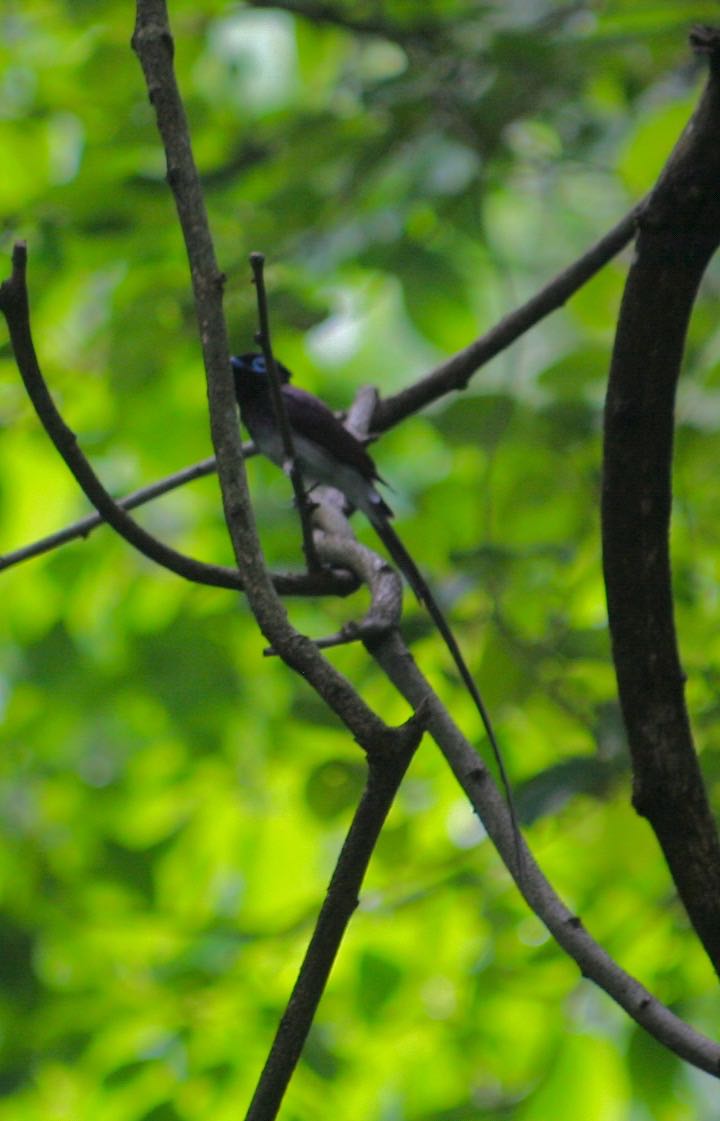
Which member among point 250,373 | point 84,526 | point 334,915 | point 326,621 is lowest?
point 334,915

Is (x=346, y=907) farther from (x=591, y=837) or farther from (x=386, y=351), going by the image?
(x=386, y=351)

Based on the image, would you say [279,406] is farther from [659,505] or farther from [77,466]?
[659,505]

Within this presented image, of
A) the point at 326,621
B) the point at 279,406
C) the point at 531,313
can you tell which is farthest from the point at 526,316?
the point at 326,621

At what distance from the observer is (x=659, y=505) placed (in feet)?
5.32

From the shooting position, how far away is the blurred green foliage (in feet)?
8.84

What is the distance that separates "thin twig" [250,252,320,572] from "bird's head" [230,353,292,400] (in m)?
1.75

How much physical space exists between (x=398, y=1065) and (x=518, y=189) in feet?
8.71

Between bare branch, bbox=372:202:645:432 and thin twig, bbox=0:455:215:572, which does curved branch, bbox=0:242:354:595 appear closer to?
thin twig, bbox=0:455:215:572

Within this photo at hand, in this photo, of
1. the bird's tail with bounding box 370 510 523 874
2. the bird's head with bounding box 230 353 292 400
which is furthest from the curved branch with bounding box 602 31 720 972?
the bird's head with bounding box 230 353 292 400

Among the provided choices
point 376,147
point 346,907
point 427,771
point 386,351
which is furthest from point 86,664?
point 386,351

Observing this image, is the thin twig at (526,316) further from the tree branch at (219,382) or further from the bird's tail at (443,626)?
the tree branch at (219,382)


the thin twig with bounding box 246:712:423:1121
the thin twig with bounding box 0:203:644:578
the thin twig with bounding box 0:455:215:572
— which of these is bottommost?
the thin twig with bounding box 246:712:423:1121

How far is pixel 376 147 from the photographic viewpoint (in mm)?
3373

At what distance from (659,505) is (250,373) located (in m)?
2.19
